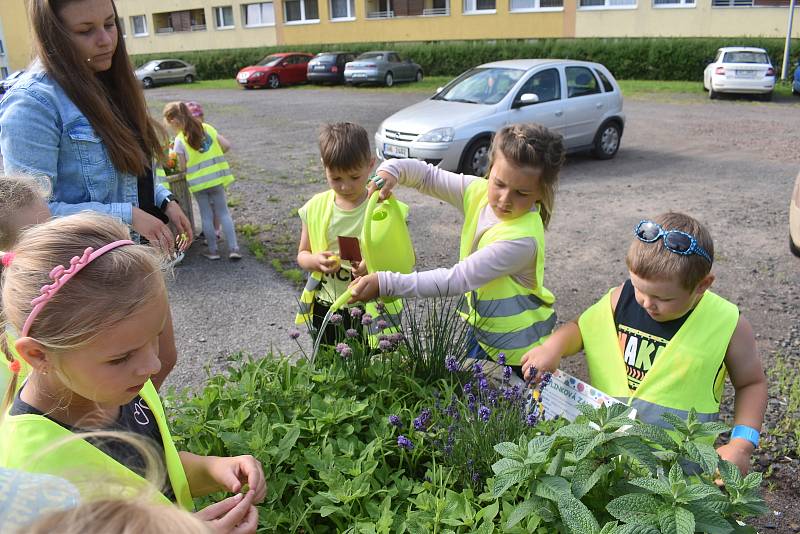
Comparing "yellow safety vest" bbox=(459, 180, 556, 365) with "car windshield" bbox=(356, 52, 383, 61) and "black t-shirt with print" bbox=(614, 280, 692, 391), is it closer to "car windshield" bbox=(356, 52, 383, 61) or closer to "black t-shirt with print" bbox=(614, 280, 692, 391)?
"black t-shirt with print" bbox=(614, 280, 692, 391)

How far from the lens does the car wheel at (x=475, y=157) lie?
9.68 m

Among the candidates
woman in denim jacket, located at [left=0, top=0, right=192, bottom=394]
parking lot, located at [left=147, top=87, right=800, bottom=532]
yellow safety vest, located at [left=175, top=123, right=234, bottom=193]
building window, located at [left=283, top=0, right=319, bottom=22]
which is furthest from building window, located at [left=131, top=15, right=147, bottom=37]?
woman in denim jacket, located at [left=0, top=0, right=192, bottom=394]

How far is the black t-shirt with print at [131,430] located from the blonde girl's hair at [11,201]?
0.74 metres

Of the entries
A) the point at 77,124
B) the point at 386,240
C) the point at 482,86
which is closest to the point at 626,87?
the point at 482,86

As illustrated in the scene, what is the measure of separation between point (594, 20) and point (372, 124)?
18.5 metres

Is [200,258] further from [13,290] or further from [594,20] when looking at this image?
[594,20]

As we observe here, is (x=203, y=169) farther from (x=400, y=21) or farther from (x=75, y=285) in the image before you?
(x=400, y=21)

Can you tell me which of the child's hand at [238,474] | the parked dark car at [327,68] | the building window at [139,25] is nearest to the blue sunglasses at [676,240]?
the child's hand at [238,474]

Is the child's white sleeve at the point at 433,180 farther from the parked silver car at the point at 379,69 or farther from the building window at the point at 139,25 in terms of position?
the building window at the point at 139,25

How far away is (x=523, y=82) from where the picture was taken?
33.5 ft

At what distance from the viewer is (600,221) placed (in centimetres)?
770

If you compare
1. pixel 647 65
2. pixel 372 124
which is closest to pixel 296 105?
pixel 372 124

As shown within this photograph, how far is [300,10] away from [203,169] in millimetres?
34965

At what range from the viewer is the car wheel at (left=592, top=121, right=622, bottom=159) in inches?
441
